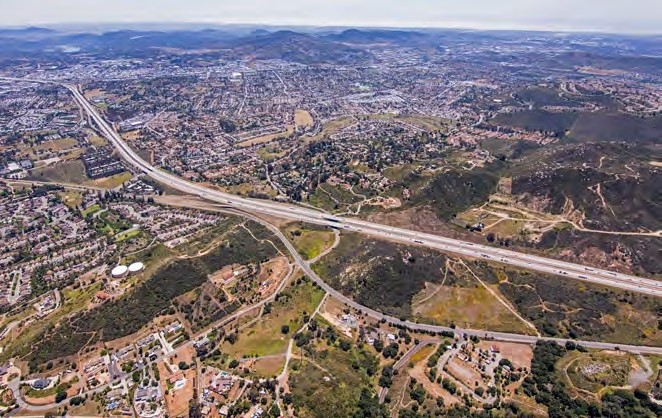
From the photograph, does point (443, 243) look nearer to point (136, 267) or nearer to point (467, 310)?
point (467, 310)

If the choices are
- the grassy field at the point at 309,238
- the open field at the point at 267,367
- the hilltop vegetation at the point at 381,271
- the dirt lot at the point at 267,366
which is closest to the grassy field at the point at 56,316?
the dirt lot at the point at 267,366

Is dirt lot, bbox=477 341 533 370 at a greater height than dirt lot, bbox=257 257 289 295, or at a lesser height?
A: lesser

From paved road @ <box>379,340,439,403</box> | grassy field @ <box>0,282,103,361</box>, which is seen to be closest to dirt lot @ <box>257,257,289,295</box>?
paved road @ <box>379,340,439,403</box>

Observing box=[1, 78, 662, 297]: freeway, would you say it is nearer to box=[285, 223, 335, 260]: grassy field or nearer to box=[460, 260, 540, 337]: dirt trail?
box=[285, 223, 335, 260]: grassy field

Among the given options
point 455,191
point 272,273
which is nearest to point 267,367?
point 272,273

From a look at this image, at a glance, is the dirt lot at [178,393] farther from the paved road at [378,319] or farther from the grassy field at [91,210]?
the grassy field at [91,210]
